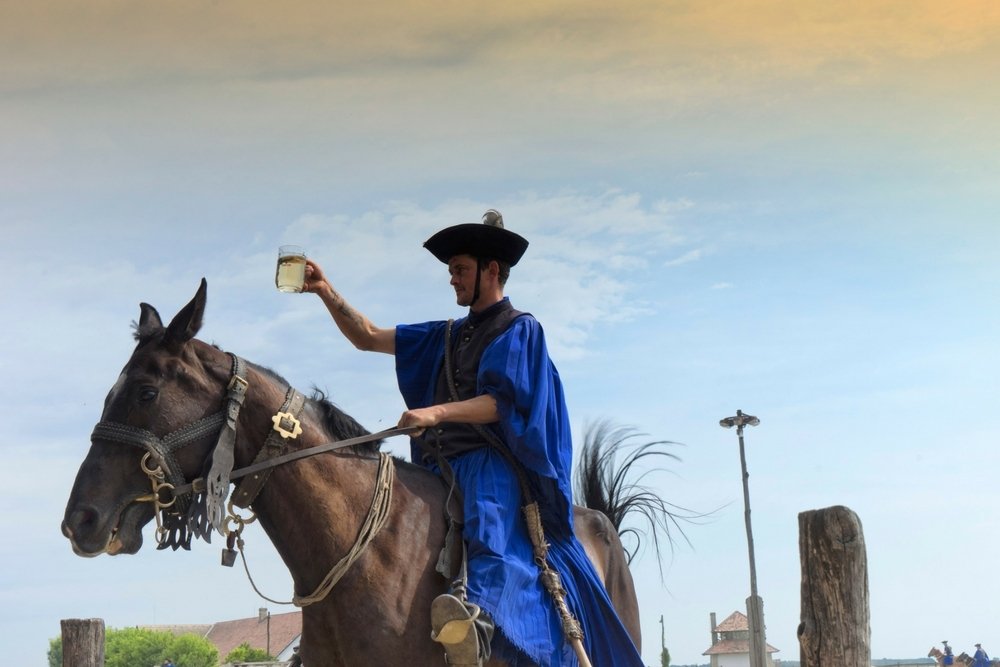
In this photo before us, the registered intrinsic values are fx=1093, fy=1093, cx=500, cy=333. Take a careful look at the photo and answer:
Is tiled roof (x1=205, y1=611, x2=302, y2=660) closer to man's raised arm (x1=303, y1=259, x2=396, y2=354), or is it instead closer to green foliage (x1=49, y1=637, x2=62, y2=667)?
green foliage (x1=49, y1=637, x2=62, y2=667)

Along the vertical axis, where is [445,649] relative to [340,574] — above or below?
below

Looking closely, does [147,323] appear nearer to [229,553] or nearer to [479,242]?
[229,553]

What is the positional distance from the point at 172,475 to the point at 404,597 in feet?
3.80

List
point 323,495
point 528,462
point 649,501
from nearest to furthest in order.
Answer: point 323,495 → point 528,462 → point 649,501

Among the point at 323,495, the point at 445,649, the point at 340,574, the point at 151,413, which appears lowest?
the point at 445,649

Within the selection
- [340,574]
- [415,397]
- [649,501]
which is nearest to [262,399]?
[340,574]

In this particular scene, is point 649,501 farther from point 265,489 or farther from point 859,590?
point 265,489

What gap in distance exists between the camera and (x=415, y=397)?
6105 millimetres

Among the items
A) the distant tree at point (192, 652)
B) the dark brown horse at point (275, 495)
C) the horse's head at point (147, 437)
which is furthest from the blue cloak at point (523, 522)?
the distant tree at point (192, 652)

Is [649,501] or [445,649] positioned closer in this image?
[445,649]

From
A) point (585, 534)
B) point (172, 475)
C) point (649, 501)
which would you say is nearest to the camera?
point (172, 475)

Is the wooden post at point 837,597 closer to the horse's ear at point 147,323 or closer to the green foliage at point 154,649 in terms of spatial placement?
the horse's ear at point 147,323

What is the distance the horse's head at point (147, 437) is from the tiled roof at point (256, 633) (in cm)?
7419

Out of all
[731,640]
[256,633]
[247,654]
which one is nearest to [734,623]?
[731,640]
